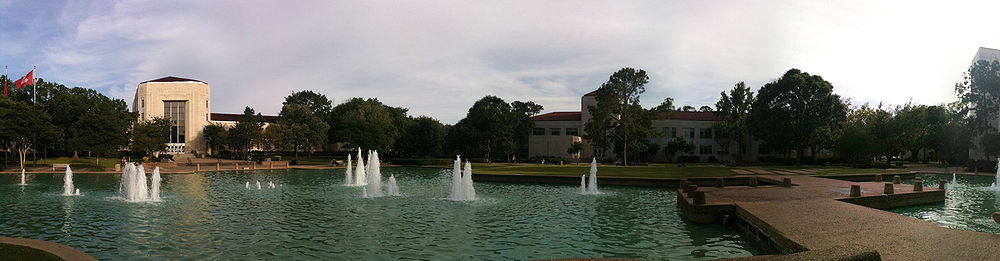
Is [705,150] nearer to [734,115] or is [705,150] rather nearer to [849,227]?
[734,115]

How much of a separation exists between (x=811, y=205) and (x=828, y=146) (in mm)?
62439

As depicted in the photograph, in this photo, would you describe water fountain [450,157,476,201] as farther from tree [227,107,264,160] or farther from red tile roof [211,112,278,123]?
red tile roof [211,112,278,123]

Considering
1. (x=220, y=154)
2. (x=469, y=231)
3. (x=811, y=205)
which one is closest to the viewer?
(x=469, y=231)

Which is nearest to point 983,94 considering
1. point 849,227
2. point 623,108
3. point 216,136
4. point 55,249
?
point 623,108

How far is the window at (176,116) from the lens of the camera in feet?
314

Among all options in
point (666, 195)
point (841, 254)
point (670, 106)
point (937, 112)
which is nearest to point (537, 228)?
point (841, 254)

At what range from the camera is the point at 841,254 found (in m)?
7.67

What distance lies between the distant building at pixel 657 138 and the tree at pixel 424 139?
42.1 feet

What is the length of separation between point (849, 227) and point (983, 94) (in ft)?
192

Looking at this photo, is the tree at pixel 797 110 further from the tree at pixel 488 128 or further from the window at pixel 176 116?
the window at pixel 176 116

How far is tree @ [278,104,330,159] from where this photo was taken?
3078 inches

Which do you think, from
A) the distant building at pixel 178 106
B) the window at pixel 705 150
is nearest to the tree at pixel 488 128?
the window at pixel 705 150

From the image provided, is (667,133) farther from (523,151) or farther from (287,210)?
(287,210)

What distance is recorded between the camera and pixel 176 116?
314ft
